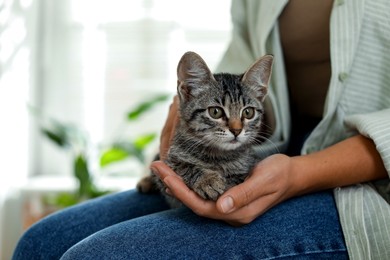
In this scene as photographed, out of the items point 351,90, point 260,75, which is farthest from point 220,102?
point 351,90

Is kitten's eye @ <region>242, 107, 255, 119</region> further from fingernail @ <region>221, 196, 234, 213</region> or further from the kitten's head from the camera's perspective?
fingernail @ <region>221, 196, 234, 213</region>

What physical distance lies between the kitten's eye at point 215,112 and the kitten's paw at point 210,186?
0.15 metres

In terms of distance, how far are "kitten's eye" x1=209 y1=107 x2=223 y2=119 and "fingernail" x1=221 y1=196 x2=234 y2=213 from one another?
0.24 meters

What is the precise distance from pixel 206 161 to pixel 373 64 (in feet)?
1.57

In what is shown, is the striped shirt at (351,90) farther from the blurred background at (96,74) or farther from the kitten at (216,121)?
the blurred background at (96,74)

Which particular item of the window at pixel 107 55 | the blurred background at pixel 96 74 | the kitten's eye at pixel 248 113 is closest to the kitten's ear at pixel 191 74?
the kitten's eye at pixel 248 113

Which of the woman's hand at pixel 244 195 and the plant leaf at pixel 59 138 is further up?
the woman's hand at pixel 244 195

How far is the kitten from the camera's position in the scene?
1.05 meters

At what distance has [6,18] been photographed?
7.22 feet

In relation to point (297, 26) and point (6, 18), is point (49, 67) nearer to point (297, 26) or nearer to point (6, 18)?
point (6, 18)

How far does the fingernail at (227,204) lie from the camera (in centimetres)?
89

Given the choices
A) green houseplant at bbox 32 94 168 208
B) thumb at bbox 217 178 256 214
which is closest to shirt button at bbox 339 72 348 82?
thumb at bbox 217 178 256 214

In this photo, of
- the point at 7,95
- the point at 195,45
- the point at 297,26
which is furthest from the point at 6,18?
the point at 297,26

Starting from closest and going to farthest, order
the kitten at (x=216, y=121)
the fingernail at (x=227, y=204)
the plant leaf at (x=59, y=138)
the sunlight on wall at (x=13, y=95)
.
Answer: the fingernail at (x=227, y=204), the kitten at (x=216, y=121), the sunlight on wall at (x=13, y=95), the plant leaf at (x=59, y=138)
